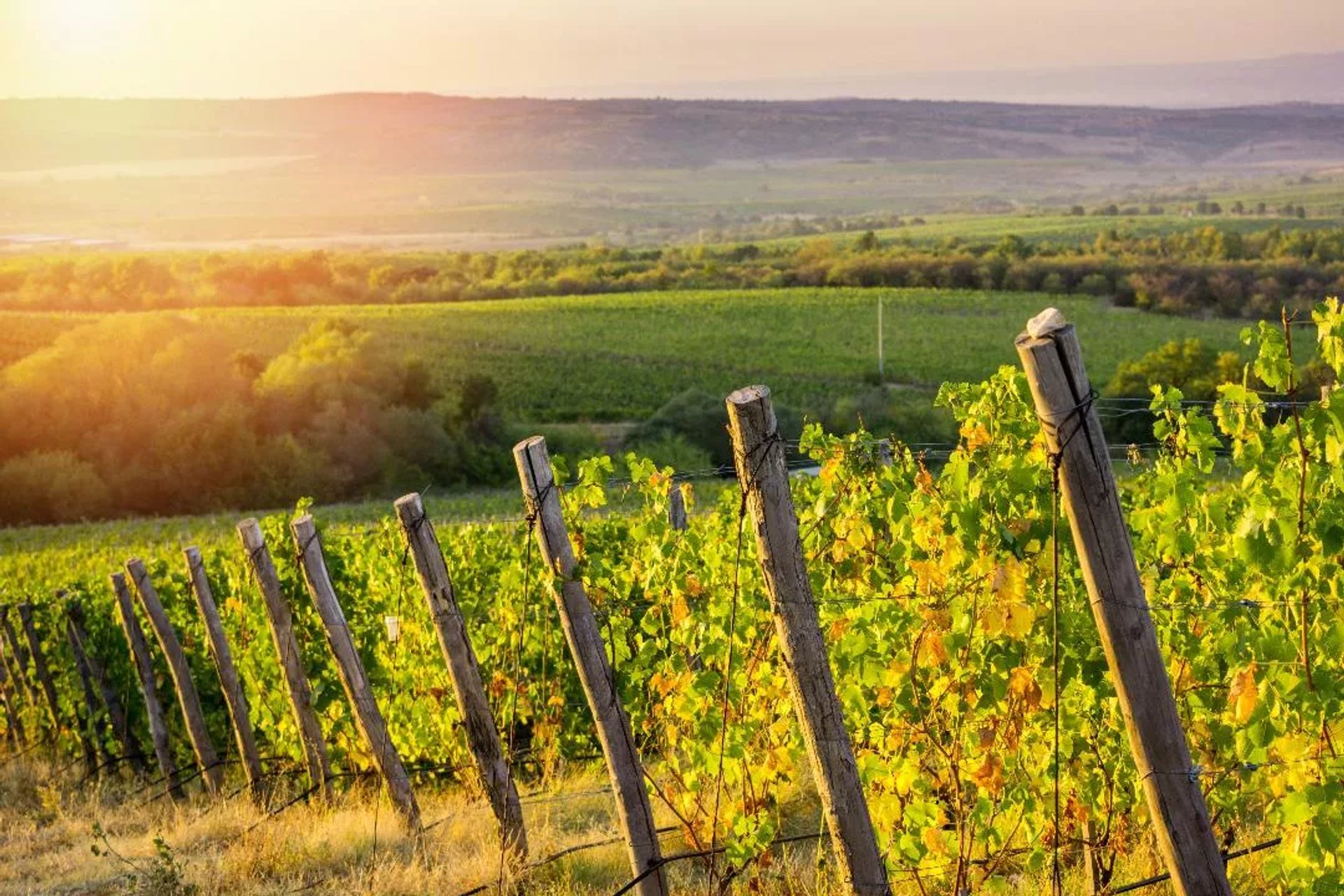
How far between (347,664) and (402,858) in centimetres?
100

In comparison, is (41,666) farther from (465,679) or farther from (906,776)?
(906,776)

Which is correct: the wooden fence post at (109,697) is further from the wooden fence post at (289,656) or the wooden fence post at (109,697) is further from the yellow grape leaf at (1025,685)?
the yellow grape leaf at (1025,685)

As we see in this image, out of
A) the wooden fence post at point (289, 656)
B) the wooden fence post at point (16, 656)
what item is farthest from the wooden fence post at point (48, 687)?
the wooden fence post at point (289, 656)

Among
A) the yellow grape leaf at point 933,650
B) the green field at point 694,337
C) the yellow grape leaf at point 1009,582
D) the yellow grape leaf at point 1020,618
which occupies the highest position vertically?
the yellow grape leaf at point 1009,582

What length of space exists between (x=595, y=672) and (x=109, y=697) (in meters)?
7.06

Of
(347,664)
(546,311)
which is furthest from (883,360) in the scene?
(347,664)

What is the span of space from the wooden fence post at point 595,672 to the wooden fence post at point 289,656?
9.46ft

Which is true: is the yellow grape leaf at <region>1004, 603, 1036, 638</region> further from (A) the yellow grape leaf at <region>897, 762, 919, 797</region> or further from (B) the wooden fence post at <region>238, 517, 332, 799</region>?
(B) the wooden fence post at <region>238, 517, 332, 799</region>

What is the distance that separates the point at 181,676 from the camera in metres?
8.61

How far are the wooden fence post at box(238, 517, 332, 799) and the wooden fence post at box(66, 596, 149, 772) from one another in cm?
337

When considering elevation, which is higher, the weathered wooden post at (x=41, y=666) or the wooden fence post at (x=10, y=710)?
the weathered wooden post at (x=41, y=666)

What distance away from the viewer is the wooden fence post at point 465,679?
5.62 metres

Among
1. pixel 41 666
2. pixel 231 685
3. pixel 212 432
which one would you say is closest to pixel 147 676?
pixel 231 685

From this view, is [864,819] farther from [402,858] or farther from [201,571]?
[201,571]
